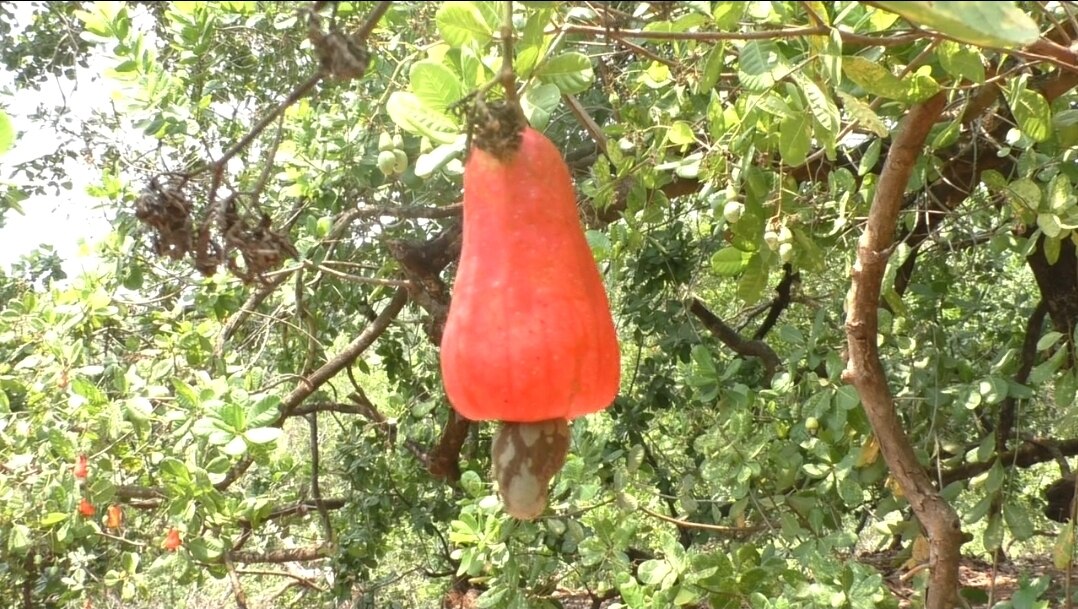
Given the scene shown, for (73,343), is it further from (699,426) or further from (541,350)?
Result: (541,350)

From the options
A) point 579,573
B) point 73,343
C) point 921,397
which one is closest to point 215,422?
point 73,343

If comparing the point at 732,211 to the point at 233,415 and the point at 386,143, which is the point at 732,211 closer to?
the point at 386,143

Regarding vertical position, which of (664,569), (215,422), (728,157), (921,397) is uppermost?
(728,157)

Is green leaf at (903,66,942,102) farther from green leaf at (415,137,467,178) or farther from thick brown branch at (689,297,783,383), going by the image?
thick brown branch at (689,297,783,383)

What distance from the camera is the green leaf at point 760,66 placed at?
1074 millimetres

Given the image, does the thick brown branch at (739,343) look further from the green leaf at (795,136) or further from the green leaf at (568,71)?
the green leaf at (568,71)

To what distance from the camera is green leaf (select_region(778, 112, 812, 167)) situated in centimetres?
112

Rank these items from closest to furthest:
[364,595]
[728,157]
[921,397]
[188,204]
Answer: [188,204] → [728,157] → [921,397] → [364,595]

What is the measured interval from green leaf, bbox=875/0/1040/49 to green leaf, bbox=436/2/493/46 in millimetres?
419

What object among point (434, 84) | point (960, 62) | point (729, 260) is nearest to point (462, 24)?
point (434, 84)

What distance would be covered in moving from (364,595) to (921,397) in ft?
6.15

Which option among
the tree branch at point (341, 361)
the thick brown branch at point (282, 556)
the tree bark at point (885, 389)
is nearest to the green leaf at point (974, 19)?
the tree bark at point (885, 389)

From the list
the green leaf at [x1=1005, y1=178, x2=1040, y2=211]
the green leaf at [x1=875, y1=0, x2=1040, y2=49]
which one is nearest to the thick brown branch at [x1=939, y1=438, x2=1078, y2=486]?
the green leaf at [x1=1005, y1=178, x2=1040, y2=211]

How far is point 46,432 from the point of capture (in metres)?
1.98
